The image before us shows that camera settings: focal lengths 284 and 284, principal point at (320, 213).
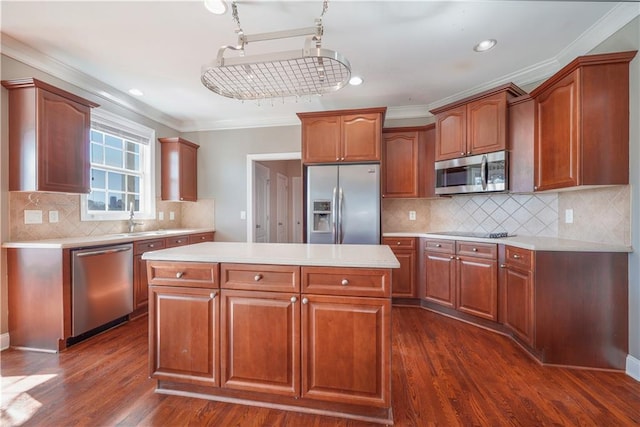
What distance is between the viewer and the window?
312 centimetres

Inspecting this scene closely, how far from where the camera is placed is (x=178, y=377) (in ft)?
5.70

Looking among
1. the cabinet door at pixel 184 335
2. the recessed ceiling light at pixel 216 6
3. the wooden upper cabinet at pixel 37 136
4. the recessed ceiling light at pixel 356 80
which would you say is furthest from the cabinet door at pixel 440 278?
the wooden upper cabinet at pixel 37 136

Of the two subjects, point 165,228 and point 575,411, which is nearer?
point 575,411

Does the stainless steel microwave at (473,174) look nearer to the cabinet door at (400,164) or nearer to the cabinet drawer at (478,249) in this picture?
the cabinet door at (400,164)

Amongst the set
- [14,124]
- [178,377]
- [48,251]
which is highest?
[14,124]

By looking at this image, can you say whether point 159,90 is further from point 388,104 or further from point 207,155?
point 388,104

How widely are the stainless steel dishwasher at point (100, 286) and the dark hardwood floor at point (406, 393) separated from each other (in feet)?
0.85

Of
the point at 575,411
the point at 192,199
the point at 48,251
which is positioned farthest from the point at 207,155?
the point at 575,411

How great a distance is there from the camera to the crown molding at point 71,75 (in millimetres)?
2352

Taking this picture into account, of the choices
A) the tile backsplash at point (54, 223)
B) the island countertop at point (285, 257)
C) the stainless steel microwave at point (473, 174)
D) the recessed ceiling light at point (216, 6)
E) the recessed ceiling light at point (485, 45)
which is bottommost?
the island countertop at point (285, 257)

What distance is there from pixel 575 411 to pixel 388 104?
3.35m

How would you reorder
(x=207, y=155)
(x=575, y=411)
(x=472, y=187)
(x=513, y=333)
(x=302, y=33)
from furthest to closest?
(x=207, y=155), (x=472, y=187), (x=513, y=333), (x=575, y=411), (x=302, y=33)

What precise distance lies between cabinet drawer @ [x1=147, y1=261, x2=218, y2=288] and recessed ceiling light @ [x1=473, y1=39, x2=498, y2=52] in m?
2.70

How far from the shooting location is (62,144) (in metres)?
2.47
